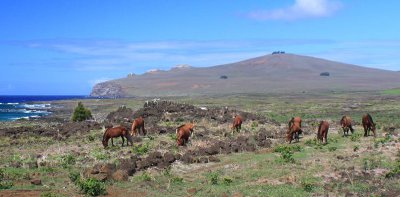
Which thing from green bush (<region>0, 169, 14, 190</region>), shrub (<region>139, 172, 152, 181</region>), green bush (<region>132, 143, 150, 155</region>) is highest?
green bush (<region>132, 143, 150, 155</region>)

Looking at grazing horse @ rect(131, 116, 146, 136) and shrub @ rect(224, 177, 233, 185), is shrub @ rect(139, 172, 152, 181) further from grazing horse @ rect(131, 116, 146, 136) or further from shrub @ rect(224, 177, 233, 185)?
grazing horse @ rect(131, 116, 146, 136)

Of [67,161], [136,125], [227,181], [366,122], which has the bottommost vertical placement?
[227,181]

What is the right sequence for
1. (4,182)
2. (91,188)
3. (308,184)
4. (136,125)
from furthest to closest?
(136,125)
(4,182)
(308,184)
(91,188)

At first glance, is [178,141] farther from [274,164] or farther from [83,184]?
[83,184]

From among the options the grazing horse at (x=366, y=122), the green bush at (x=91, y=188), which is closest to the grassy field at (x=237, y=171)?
the green bush at (x=91, y=188)

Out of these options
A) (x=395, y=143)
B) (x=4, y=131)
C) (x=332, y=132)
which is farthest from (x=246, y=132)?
(x=4, y=131)

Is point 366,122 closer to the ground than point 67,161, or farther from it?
farther from it

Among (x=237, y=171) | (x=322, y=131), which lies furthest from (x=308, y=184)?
(x=322, y=131)

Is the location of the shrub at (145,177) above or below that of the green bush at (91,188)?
below

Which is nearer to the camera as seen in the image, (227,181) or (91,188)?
(91,188)

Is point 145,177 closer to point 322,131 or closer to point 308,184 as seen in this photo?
point 308,184

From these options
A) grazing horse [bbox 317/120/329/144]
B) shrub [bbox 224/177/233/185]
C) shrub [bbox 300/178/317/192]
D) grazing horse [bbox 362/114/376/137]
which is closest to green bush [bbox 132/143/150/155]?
shrub [bbox 224/177/233/185]

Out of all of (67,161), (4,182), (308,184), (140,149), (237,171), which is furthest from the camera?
(140,149)

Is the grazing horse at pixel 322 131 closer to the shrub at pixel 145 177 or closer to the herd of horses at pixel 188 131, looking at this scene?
the herd of horses at pixel 188 131
